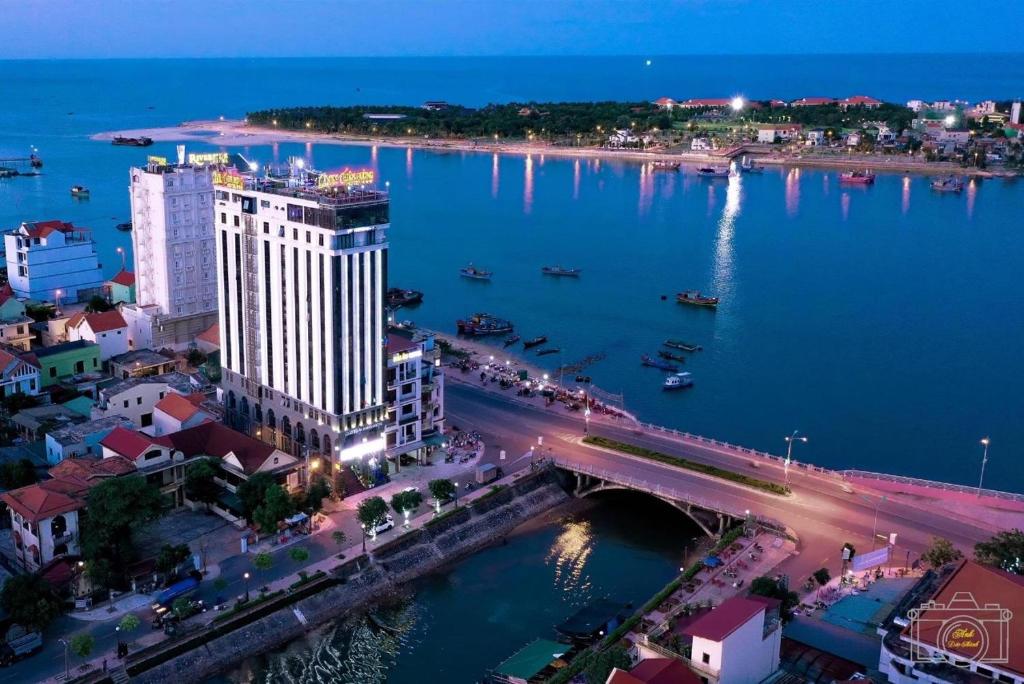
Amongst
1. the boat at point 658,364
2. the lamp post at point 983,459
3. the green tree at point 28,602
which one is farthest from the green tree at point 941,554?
the green tree at point 28,602

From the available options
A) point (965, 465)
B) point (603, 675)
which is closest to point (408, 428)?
point (603, 675)

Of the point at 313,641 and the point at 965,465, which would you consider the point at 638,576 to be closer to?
the point at 313,641

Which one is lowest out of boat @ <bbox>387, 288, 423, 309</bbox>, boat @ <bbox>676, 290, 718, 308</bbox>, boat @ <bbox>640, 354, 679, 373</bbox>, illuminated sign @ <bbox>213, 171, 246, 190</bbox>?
boat @ <bbox>640, 354, 679, 373</bbox>

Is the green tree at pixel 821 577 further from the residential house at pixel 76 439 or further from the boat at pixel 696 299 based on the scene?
the boat at pixel 696 299

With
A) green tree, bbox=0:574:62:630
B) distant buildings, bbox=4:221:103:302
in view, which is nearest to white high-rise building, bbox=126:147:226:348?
distant buildings, bbox=4:221:103:302

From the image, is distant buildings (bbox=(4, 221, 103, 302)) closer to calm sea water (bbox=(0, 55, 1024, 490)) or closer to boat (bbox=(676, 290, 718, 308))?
calm sea water (bbox=(0, 55, 1024, 490))

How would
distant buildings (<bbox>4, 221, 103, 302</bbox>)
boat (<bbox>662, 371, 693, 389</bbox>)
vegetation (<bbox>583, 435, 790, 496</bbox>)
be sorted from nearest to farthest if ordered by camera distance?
vegetation (<bbox>583, 435, 790, 496</bbox>) < boat (<bbox>662, 371, 693, 389</bbox>) < distant buildings (<bbox>4, 221, 103, 302</bbox>)
